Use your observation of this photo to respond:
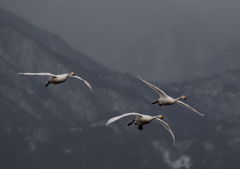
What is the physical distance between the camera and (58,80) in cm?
8038

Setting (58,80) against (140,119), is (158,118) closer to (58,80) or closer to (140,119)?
(140,119)

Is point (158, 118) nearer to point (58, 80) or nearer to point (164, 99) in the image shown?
point (164, 99)

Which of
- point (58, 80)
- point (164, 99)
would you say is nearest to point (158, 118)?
point (164, 99)

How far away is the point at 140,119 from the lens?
254ft

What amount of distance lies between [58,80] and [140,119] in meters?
13.1

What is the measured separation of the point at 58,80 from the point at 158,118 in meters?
15.4

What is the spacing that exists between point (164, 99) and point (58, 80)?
15490 mm

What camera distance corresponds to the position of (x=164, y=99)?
81500mm

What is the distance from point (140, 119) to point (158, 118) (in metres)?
4.96

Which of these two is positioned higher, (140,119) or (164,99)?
(164,99)

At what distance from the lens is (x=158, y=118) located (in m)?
81.4

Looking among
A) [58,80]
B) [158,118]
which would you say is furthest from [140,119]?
[58,80]

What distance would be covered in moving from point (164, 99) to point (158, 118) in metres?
2.88
